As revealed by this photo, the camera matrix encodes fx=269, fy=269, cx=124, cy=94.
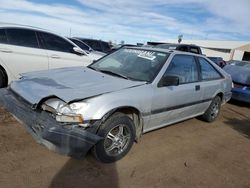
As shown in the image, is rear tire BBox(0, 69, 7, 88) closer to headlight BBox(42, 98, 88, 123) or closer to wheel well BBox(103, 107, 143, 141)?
headlight BBox(42, 98, 88, 123)

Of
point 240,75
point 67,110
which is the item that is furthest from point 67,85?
point 240,75

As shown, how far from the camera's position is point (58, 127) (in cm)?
322

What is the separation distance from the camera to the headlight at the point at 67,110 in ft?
10.9

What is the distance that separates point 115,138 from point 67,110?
0.82m

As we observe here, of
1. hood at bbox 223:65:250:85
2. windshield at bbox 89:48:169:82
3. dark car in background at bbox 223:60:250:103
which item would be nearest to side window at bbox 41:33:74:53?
windshield at bbox 89:48:169:82

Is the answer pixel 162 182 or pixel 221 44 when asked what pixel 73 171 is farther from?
pixel 221 44

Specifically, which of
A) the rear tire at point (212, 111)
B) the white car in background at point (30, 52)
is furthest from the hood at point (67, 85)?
the rear tire at point (212, 111)

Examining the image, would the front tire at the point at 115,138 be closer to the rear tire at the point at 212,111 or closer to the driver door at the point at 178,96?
the driver door at the point at 178,96

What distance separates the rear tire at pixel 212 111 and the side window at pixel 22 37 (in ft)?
14.7

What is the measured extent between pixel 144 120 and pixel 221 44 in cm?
5759

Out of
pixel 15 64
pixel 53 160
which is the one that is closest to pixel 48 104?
pixel 53 160

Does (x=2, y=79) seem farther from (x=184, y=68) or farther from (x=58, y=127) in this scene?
(x=184, y=68)

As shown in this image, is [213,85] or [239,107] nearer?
[213,85]

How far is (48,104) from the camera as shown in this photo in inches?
137
